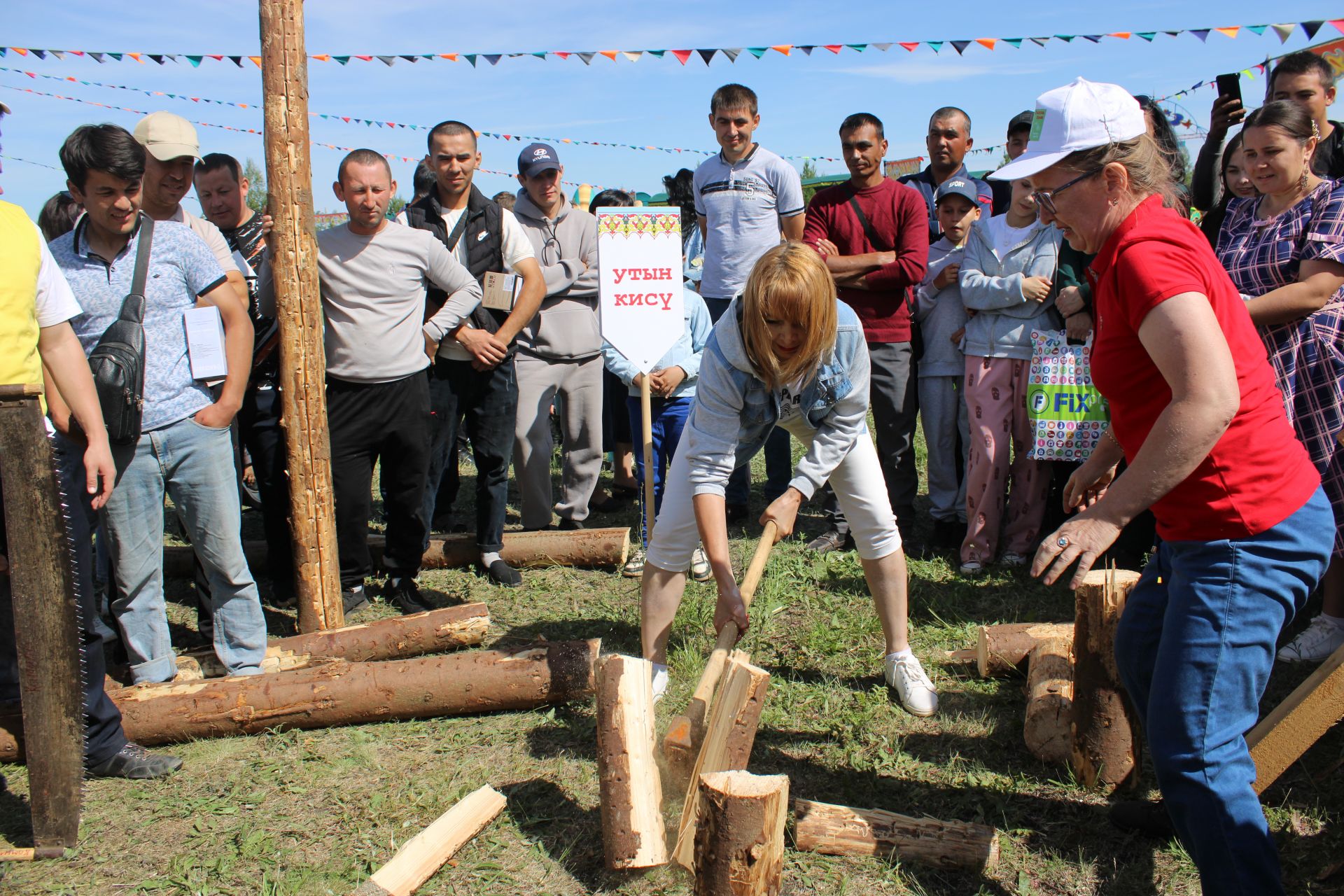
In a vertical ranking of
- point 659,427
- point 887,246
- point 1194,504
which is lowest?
point 659,427

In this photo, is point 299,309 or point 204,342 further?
point 299,309

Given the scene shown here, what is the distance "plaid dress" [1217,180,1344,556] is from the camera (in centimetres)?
369

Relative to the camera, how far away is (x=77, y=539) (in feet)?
10.3

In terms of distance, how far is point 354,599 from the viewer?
4.91 m

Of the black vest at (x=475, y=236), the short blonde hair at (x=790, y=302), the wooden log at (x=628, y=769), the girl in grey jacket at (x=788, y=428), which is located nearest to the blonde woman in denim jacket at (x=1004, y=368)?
the girl in grey jacket at (x=788, y=428)

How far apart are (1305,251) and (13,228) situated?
14.9 feet

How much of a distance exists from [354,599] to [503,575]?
2.64 ft

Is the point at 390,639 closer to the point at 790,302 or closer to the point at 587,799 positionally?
the point at 587,799

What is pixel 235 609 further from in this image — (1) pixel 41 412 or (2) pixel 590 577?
(2) pixel 590 577

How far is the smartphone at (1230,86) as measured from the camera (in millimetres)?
4742

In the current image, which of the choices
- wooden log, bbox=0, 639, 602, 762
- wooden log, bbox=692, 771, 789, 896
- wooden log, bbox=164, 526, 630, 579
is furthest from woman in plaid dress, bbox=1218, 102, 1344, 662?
wooden log, bbox=164, 526, 630, 579

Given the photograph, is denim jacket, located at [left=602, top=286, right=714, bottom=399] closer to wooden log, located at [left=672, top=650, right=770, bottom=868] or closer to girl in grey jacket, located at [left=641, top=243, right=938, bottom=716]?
girl in grey jacket, located at [left=641, top=243, right=938, bottom=716]

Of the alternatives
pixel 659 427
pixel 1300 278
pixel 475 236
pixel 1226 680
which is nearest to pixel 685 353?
pixel 659 427

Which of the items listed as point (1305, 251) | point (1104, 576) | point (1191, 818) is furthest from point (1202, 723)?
point (1305, 251)
